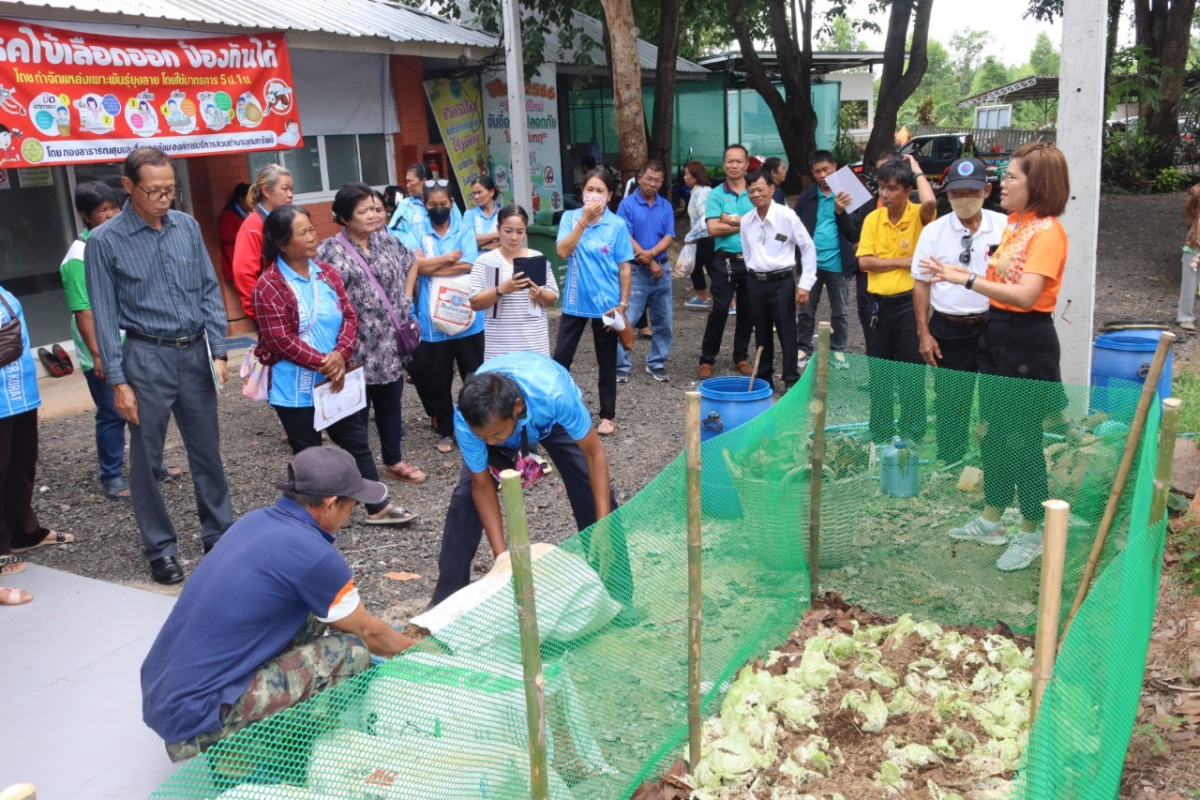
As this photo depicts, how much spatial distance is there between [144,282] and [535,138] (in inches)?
411

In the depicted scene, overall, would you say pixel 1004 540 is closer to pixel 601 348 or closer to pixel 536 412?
pixel 536 412

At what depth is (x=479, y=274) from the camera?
247 inches

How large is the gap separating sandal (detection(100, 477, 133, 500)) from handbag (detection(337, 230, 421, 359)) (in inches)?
75.9

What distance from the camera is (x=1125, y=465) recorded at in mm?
3768

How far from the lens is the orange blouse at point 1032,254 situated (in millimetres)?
4320

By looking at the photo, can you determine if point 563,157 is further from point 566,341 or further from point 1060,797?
point 1060,797

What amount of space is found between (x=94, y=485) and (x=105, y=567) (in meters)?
1.41

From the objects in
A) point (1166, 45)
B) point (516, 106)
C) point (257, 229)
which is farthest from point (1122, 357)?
point (1166, 45)

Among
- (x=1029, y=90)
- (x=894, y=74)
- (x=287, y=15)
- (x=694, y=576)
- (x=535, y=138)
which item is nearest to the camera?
(x=694, y=576)

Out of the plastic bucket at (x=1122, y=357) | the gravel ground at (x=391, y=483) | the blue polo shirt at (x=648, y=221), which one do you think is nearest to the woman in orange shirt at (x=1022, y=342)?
the plastic bucket at (x=1122, y=357)

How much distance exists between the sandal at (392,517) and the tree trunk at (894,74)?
14.4 m

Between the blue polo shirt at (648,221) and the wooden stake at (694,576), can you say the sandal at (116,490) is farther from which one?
the blue polo shirt at (648,221)

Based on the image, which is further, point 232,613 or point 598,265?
point 598,265

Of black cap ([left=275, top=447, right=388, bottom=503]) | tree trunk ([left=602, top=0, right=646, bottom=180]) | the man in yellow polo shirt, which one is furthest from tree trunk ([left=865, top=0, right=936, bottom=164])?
black cap ([left=275, top=447, right=388, bottom=503])
